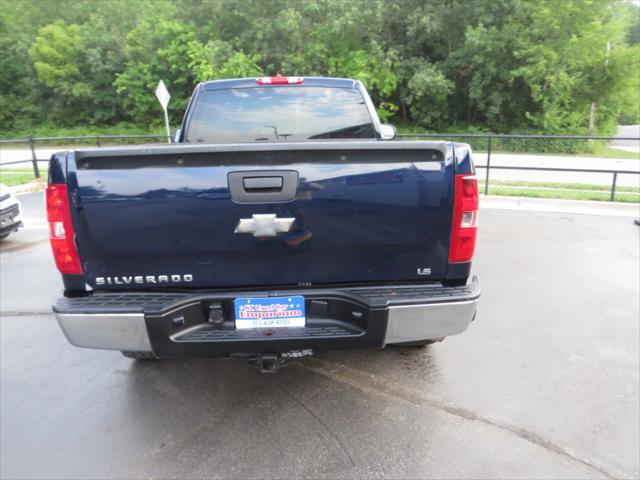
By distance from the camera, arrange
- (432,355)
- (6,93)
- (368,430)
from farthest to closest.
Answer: (6,93)
(432,355)
(368,430)

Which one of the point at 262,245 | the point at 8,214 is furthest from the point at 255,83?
the point at 8,214

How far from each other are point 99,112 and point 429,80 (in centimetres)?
2435

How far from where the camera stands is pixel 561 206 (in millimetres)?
9250

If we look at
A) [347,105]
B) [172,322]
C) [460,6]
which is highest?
[460,6]

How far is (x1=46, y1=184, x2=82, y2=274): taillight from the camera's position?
2.35m

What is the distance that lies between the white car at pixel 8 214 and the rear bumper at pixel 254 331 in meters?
5.22

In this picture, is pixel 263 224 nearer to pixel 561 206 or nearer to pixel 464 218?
pixel 464 218

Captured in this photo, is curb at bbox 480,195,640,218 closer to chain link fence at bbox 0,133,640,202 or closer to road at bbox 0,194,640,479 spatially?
chain link fence at bbox 0,133,640,202

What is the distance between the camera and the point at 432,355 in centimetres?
362

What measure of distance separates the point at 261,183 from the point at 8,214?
6006 mm

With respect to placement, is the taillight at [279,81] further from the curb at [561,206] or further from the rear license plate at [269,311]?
the curb at [561,206]

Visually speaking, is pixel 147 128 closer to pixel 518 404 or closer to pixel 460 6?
pixel 460 6

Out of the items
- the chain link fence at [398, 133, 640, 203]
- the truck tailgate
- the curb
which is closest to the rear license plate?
the truck tailgate

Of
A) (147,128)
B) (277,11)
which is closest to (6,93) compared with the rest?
(147,128)
